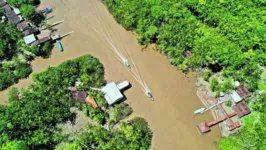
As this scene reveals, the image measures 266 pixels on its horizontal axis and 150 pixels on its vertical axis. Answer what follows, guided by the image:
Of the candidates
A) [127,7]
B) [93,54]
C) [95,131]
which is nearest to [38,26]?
[93,54]

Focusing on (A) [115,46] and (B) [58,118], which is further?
(A) [115,46]

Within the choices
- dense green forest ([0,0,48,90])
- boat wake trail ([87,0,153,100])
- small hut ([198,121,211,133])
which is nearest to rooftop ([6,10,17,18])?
dense green forest ([0,0,48,90])

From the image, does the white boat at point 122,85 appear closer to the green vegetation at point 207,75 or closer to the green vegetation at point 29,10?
the green vegetation at point 207,75

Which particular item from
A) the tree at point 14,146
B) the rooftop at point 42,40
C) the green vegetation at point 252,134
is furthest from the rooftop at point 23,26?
the green vegetation at point 252,134

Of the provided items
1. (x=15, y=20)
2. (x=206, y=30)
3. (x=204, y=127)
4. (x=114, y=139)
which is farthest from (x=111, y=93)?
(x=15, y=20)

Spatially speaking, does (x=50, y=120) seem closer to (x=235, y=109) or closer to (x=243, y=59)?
(x=235, y=109)

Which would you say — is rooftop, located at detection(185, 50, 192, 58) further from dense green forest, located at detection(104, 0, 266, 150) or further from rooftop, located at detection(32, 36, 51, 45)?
rooftop, located at detection(32, 36, 51, 45)

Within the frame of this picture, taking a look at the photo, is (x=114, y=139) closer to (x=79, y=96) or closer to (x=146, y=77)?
(x=79, y=96)
